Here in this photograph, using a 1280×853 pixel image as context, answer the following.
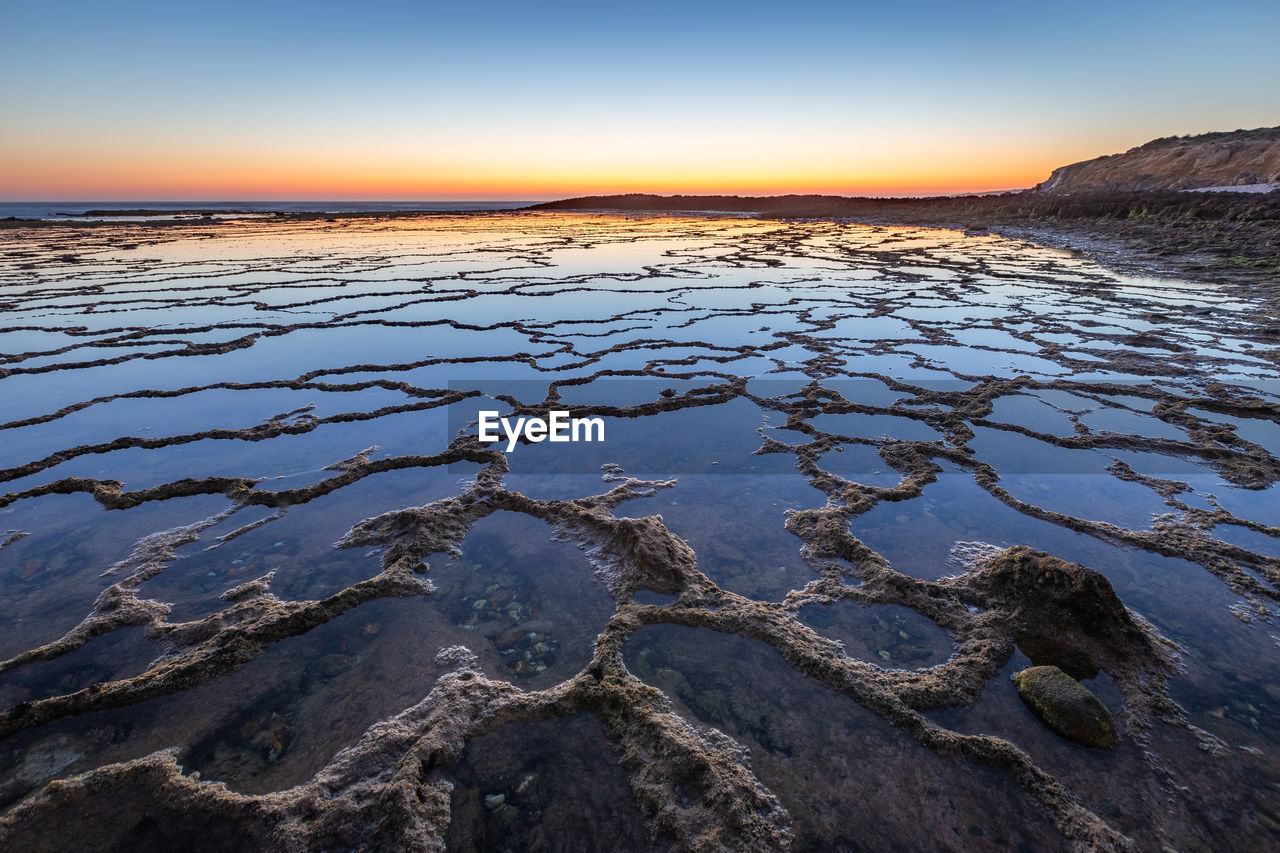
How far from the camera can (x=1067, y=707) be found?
1.74 metres

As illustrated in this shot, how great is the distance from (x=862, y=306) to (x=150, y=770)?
30.7ft

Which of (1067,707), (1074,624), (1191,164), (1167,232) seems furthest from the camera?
(1191,164)

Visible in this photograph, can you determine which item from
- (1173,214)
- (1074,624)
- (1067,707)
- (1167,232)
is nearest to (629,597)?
(1067,707)

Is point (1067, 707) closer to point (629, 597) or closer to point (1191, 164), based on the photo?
point (629, 597)

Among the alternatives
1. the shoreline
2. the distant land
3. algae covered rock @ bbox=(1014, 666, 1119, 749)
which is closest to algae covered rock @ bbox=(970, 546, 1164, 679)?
algae covered rock @ bbox=(1014, 666, 1119, 749)

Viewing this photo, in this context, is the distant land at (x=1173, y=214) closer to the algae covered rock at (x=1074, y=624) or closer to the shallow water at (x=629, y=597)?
the shallow water at (x=629, y=597)

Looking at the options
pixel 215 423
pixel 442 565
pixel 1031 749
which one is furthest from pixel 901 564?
pixel 215 423

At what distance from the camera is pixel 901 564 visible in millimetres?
2596

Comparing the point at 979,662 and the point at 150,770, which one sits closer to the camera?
the point at 150,770

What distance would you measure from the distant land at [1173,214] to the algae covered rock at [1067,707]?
14000 mm

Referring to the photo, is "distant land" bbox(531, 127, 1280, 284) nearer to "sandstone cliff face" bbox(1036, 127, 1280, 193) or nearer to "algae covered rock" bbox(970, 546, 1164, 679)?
"sandstone cliff face" bbox(1036, 127, 1280, 193)

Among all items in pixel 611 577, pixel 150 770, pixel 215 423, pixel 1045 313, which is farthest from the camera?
pixel 1045 313

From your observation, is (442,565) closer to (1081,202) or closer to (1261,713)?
(1261,713)

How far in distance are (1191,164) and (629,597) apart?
198 ft
